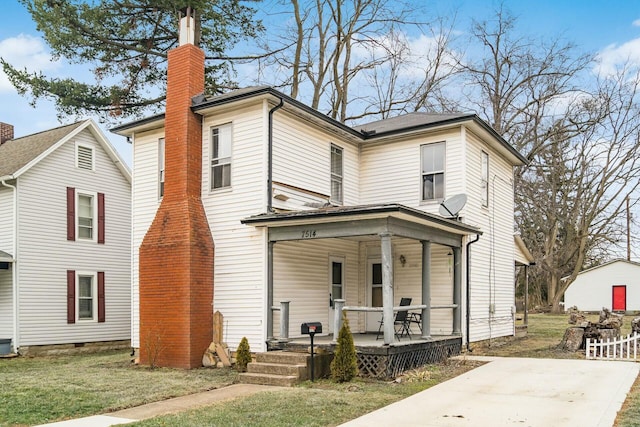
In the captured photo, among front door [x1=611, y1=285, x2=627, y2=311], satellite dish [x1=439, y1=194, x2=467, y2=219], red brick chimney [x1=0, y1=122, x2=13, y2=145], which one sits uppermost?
red brick chimney [x1=0, y1=122, x2=13, y2=145]

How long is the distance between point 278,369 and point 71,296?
10.1 metres

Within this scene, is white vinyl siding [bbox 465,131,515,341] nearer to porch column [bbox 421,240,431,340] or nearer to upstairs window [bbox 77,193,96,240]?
porch column [bbox 421,240,431,340]

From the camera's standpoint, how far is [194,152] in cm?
1347

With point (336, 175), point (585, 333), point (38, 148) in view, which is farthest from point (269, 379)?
point (38, 148)

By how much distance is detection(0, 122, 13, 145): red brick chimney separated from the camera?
21.1m

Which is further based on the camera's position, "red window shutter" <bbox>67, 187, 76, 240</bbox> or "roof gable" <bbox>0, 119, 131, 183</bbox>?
"red window shutter" <bbox>67, 187, 76, 240</bbox>

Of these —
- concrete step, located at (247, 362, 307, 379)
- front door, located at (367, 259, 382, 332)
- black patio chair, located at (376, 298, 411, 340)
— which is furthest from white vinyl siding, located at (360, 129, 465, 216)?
concrete step, located at (247, 362, 307, 379)

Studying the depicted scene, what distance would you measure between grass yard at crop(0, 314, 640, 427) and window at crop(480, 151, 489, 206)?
432 centimetres

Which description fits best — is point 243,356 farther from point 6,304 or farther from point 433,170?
point 6,304

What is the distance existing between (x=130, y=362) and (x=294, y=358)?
496 centimetres

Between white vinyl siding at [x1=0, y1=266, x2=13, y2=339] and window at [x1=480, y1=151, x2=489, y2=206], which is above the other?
window at [x1=480, y1=151, x2=489, y2=206]

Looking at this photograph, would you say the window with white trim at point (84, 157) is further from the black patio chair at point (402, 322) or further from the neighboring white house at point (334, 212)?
the black patio chair at point (402, 322)

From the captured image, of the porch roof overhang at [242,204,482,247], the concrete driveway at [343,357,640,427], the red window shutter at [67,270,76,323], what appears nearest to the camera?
the concrete driveway at [343,357,640,427]

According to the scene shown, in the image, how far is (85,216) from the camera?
19.2 metres
